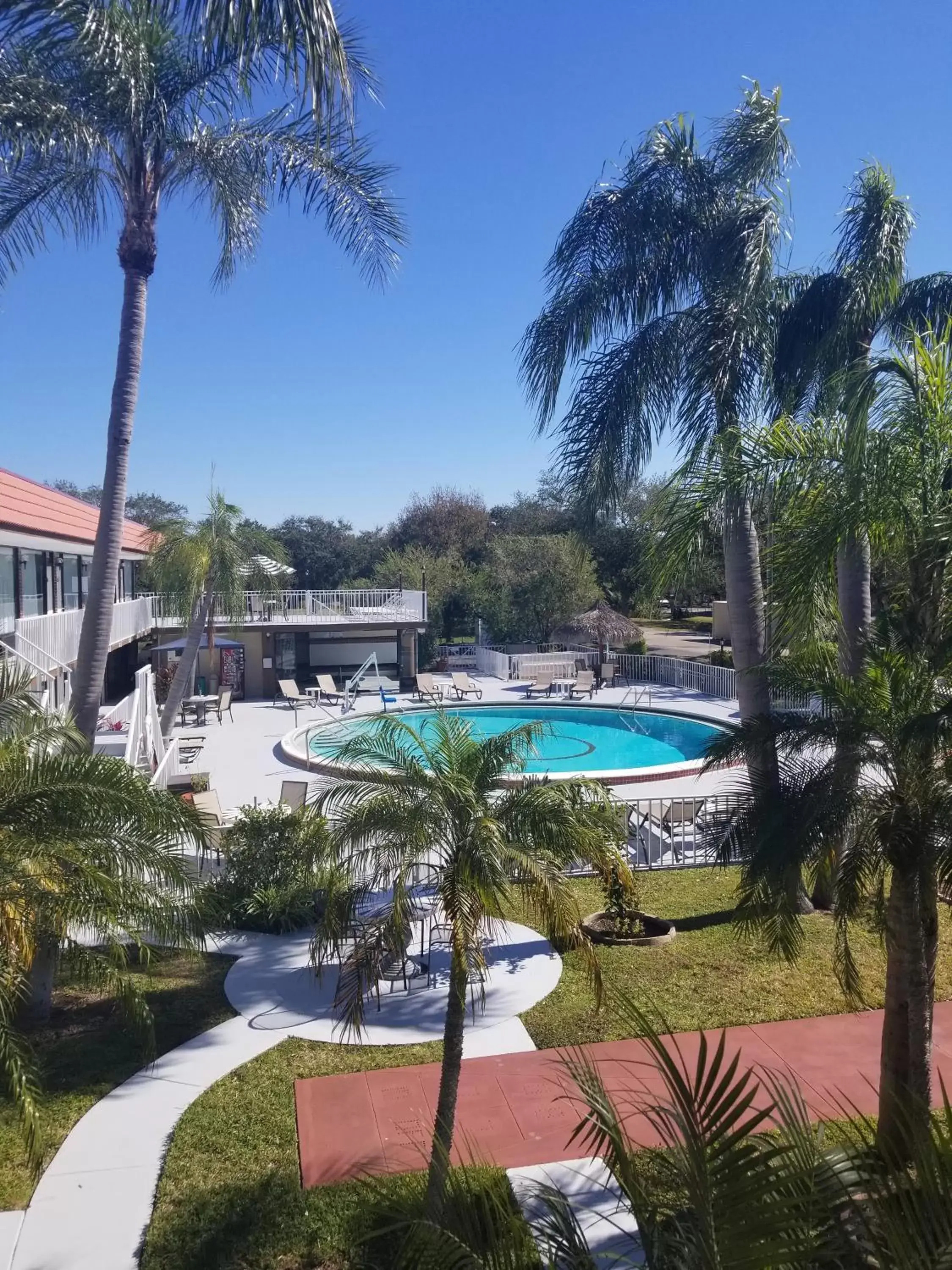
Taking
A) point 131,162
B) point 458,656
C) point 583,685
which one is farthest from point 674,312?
point 458,656

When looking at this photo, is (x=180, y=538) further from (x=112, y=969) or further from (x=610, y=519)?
(x=112, y=969)

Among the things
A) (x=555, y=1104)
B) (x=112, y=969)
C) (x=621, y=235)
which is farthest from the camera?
(x=621, y=235)

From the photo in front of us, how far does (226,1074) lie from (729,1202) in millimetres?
6396

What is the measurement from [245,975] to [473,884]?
5.06 metres

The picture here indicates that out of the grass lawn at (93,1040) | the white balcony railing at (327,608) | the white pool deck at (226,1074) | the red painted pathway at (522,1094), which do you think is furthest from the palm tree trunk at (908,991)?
the white balcony railing at (327,608)

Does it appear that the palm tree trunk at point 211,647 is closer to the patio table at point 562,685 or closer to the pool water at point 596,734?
the pool water at point 596,734

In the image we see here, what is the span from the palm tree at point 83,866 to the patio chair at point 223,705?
731 inches

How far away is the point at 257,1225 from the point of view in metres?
5.96

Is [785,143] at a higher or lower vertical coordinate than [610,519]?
higher

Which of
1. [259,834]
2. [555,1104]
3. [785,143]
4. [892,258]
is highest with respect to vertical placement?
[785,143]

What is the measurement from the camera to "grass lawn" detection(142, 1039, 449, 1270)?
5.70 metres

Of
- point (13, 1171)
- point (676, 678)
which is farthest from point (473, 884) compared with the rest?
point (676, 678)

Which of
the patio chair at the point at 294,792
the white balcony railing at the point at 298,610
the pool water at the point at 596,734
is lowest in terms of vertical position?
the pool water at the point at 596,734

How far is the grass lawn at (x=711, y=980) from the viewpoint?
29.1 ft
